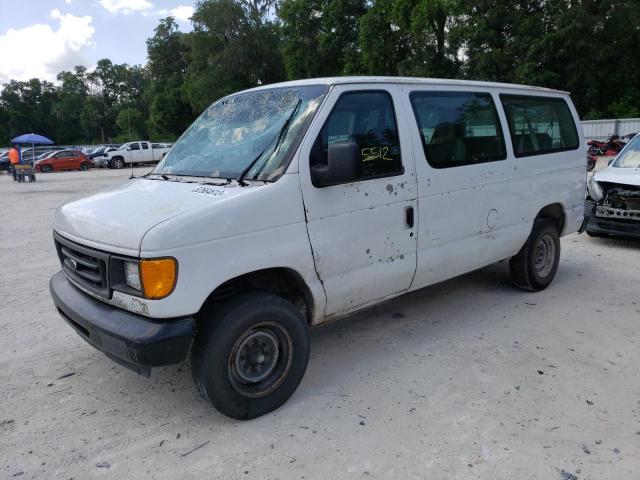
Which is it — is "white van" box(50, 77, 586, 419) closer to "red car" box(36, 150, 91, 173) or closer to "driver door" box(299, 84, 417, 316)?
"driver door" box(299, 84, 417, 316)

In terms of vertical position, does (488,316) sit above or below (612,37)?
below

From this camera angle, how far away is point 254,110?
3.87 metres

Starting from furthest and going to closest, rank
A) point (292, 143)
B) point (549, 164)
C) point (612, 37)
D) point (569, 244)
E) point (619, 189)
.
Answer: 1. point (612, 37)
2. point (569, 244)
3. point (619, 189)
4. point (549, 164)
5. point (292, 143)

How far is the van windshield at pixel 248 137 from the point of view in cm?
339

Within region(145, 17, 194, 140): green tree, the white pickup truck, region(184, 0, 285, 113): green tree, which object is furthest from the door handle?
region(145, 17, 194, 140): green tree

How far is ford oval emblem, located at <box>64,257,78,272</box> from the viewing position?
3.42 meters

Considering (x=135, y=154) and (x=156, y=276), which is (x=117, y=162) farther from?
(x=156, y=276)

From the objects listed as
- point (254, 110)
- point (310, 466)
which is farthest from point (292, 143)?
point (310, 466)

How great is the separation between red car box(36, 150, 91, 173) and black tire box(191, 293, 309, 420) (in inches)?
1309

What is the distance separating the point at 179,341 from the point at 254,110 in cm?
190

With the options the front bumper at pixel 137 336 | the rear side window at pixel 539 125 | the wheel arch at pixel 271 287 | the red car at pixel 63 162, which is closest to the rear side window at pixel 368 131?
the wheel arch at pixel 271 287

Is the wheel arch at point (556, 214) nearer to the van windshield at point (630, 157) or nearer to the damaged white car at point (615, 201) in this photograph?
the damaged white car at point (615, 201)

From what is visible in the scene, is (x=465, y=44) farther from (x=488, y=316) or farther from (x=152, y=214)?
(x=152, y=214)

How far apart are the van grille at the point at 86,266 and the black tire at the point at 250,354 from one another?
0.67m
